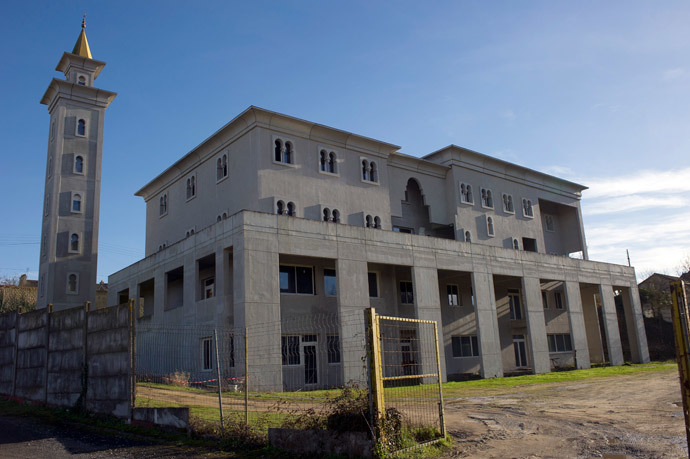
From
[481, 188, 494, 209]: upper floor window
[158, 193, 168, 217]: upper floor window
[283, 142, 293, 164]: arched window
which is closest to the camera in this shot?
[283, 142, 293, 164]: arched window

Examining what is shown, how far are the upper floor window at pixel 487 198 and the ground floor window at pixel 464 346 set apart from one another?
9919 millimetres

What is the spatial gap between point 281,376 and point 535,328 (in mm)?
19626

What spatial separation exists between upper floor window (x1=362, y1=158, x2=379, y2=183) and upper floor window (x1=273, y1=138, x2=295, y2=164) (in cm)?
507

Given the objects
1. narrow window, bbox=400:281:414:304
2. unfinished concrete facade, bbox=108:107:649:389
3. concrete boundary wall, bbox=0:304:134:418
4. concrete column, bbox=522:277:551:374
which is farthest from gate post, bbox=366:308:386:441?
concrete column, bbox=522:277:551:374

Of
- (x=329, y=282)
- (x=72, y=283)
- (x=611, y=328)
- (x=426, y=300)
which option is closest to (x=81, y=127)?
(x=72, y=283)

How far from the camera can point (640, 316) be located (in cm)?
4428

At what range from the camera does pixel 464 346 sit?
36.6m

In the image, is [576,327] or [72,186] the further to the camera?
[576,327]

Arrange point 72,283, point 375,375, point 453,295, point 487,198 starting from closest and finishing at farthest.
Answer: point 375,375 → point 72,283 → point 453,295 → point 487,198

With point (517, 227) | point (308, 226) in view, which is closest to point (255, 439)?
point (308, 226)

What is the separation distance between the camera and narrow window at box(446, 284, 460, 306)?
37.2m

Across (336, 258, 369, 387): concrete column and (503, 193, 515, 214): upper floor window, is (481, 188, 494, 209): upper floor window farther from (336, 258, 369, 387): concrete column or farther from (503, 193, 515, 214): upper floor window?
(336, 258, 369, 387): concrete column

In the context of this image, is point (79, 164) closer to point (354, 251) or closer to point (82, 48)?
point (82, 48)

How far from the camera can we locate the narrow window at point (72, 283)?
3679cm
